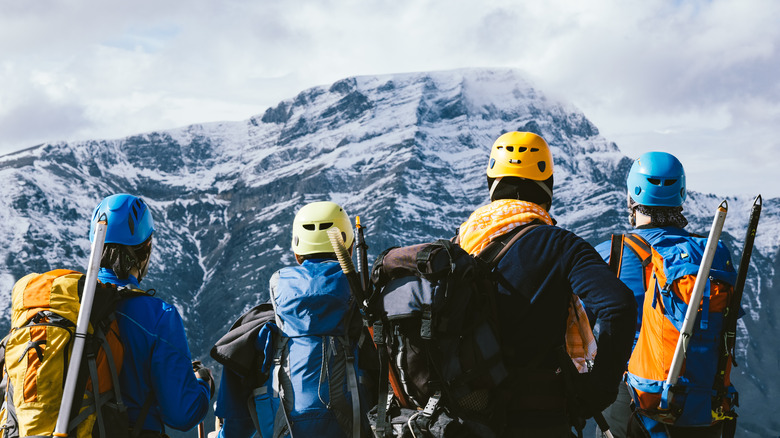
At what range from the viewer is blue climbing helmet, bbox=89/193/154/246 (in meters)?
6.20

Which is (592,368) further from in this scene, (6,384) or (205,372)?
(6,384)

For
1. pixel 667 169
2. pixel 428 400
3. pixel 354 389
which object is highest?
pixel 667 169

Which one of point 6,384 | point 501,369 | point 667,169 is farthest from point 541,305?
point 6,384

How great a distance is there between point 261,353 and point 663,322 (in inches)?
158

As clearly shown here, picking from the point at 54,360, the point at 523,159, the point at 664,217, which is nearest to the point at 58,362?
the point at 54,360

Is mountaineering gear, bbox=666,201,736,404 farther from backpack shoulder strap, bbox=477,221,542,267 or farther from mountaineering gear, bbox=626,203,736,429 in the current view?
backpack shoulder strap, bbox=477,221,542,267

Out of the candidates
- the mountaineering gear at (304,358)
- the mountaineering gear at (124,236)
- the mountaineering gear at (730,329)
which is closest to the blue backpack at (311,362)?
the mountaineering gear at (304,358)

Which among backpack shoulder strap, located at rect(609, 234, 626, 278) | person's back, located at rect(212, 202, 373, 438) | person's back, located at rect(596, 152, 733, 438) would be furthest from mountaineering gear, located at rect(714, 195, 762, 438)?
person's back, located at rect(212, 202, 373, 438)

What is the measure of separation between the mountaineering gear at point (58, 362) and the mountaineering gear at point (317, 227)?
261 cm

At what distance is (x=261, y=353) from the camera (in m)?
7.59

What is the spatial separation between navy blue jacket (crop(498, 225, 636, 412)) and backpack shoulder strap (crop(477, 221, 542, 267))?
4 centimetres

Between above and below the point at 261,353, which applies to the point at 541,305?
above

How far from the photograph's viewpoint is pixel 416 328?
5199 millimetres

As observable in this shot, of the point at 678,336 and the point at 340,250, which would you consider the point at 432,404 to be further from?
the point at 678,336
